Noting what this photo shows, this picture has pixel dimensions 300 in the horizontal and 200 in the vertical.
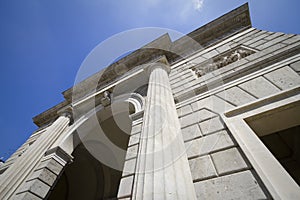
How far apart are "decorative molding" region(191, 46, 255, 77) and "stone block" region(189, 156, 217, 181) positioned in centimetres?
265

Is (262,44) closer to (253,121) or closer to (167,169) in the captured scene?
(253,121)

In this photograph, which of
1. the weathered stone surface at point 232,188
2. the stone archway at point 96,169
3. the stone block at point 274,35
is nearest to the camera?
the weathered stone surface at point 232,188

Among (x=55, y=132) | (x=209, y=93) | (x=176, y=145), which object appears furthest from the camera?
(x=55, y=132)

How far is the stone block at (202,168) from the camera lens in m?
1.72

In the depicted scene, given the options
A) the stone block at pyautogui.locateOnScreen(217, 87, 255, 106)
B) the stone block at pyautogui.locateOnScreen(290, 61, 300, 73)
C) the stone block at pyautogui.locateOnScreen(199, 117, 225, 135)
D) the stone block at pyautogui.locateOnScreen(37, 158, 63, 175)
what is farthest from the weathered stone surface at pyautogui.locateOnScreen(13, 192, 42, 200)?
the stone block at pyautogui.locateOnScreen(290, 61, 300, 73)

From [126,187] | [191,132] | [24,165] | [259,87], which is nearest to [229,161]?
[191,132]

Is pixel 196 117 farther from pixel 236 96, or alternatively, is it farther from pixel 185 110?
pixel 236 96

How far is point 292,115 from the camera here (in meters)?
2.04

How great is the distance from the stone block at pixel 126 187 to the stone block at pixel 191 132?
977 millimetres

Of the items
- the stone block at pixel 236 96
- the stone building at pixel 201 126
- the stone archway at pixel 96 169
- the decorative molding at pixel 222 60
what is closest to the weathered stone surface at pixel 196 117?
the stone building at pixel 201 126

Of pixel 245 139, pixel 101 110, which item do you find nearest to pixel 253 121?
pixel 245 139

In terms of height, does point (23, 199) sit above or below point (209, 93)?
below

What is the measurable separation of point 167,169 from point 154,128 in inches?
25.3

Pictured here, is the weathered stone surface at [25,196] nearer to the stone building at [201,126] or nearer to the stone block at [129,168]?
the stone building at [201,126]
